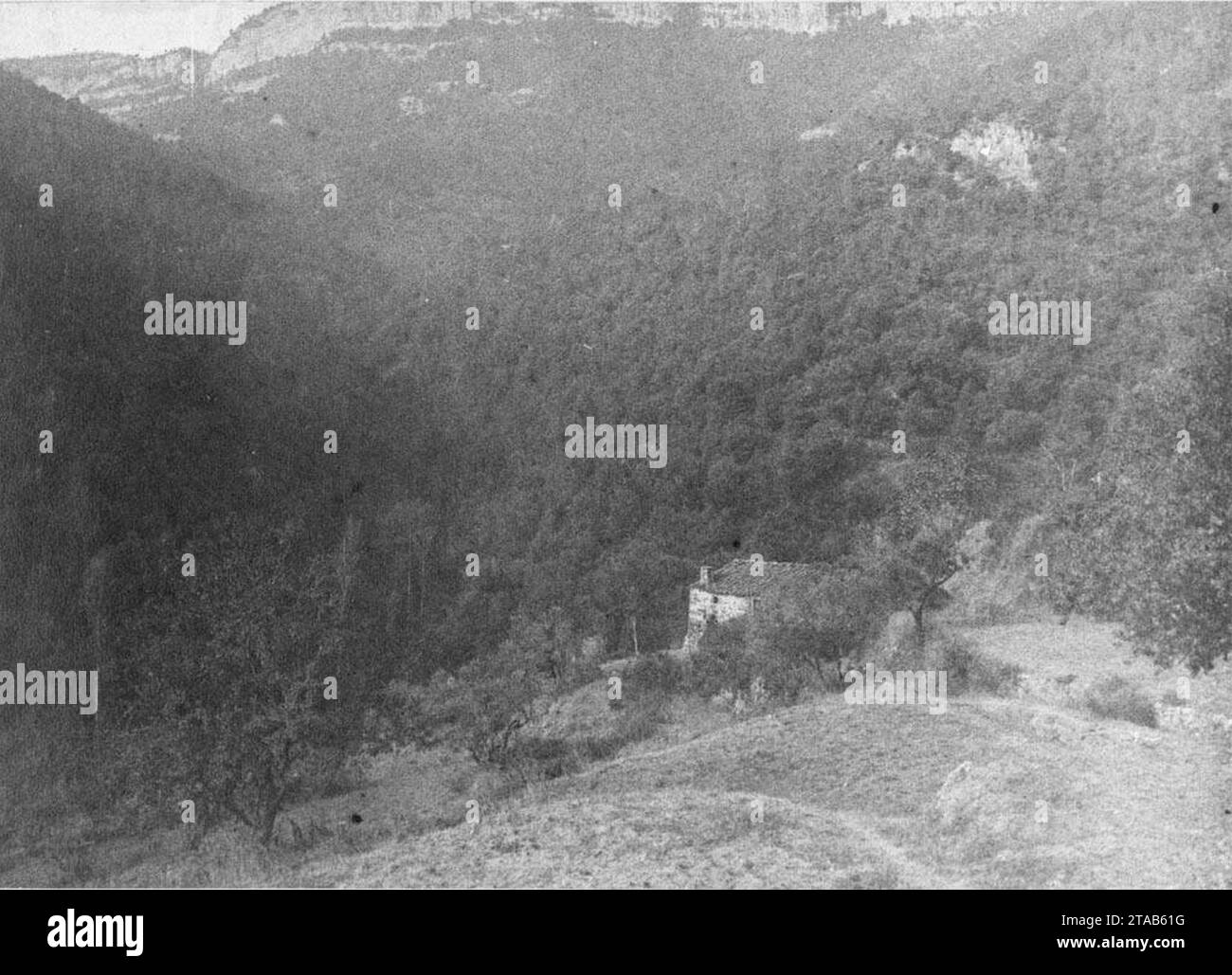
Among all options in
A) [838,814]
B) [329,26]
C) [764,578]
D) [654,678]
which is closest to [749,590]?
[764,578]

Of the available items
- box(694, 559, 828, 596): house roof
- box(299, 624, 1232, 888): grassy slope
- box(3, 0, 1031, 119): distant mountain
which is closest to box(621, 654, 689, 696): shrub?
box(694, 559, 828, 596): house roof

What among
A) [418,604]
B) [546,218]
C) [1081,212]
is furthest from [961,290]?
[546,218]

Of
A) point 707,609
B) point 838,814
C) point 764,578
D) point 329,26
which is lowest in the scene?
point 838,814

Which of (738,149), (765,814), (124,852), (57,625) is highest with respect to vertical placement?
(738,149)

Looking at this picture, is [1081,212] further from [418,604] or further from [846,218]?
[418,604]

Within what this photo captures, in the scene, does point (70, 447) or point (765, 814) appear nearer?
point (765, 814)

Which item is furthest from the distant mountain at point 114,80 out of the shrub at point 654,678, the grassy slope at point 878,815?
the grassy slope at point 878,815

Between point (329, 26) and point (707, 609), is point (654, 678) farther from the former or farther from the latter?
point (329, 26)
